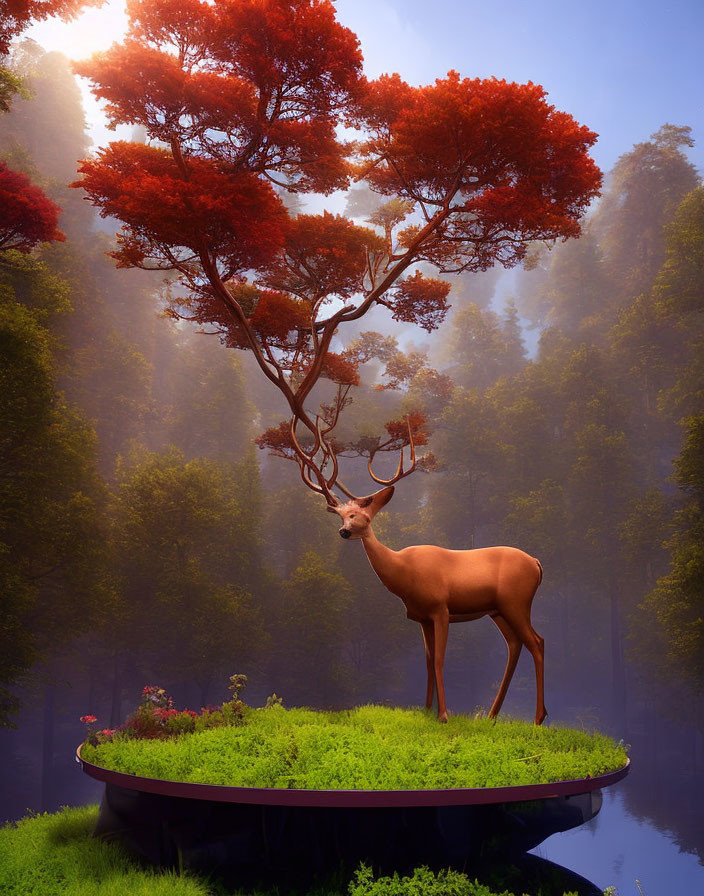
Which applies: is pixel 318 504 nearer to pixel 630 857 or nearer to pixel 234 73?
pixel 630 857

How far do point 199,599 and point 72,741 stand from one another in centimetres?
996

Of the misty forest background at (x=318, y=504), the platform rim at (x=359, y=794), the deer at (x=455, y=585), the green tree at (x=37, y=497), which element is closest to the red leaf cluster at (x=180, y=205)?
the deer at (x=455, y=585)

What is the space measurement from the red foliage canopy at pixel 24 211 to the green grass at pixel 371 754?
8685mm

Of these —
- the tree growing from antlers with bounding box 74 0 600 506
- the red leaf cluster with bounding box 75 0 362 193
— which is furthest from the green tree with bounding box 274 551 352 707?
the red leaf cluster with bounding box 75 0 362 193

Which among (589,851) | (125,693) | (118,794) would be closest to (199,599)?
(125,693)

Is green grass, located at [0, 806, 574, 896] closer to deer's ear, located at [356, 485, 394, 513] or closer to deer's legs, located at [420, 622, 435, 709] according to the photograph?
deer's legs, located at [420, 622, 435, 709]

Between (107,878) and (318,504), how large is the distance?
2436cm

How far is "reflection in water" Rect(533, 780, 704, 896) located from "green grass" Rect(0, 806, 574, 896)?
601cm

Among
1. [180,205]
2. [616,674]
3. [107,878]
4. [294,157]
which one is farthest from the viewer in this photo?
[616,674]

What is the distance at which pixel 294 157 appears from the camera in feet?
35.6

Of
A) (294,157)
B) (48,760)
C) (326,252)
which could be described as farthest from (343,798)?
(48,760)

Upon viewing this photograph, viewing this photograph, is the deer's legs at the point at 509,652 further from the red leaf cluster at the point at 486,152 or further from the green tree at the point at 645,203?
the green tree at the point at 645,203

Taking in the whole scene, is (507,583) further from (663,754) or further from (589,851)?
(663,754)

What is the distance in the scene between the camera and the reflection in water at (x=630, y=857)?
11.8 metres
